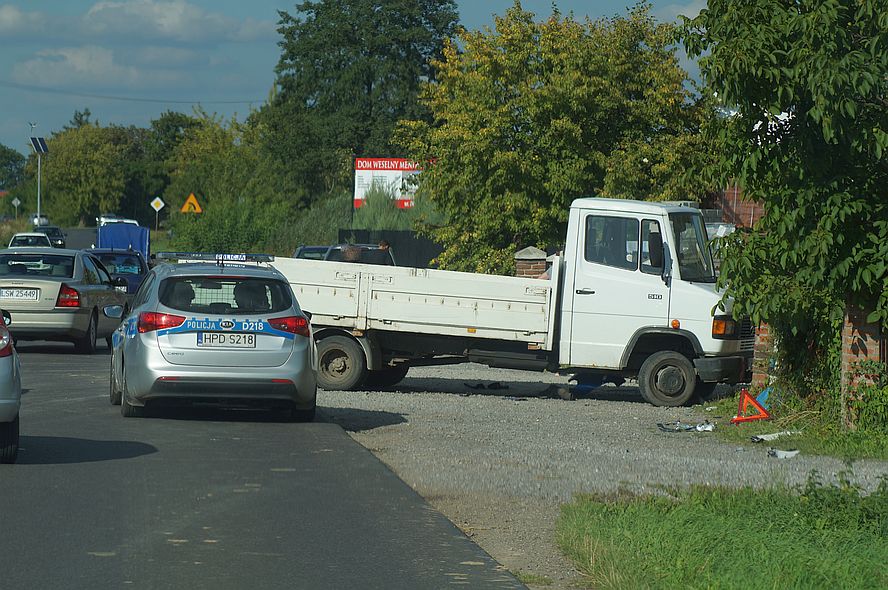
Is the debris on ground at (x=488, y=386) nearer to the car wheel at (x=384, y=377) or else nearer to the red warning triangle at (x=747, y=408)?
the car wheel at (x=384, y=377)

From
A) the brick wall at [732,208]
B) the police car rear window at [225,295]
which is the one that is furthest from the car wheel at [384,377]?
the brick wall at [732,208]

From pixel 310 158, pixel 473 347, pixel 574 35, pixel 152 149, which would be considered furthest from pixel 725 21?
pixel 152 149

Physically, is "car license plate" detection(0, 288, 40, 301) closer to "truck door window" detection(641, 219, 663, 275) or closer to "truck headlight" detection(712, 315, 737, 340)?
"truck door window" detection(641, 219, 663, 275)

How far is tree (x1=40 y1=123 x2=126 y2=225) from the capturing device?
4370 inches

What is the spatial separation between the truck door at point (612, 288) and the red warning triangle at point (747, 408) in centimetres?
219

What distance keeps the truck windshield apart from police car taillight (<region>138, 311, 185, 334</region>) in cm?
682

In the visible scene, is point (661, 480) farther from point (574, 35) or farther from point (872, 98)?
point (574, 35)

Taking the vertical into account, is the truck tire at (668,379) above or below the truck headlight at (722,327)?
below

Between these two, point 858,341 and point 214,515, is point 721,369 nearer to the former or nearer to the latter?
point 858,341

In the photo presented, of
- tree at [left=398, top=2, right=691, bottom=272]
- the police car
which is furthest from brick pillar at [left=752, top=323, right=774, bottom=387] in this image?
tree at [left=398, top=2, right=691, bottom=272]

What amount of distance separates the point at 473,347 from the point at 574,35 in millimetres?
14924

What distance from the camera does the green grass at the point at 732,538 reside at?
6930 millimetres

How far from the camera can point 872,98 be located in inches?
479

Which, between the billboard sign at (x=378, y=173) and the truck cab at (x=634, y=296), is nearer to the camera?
the truck cab at (x=634, y=296)
